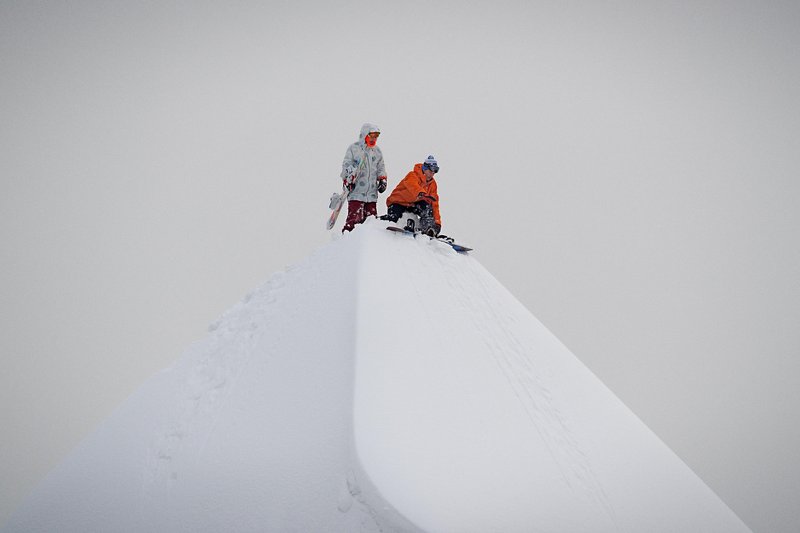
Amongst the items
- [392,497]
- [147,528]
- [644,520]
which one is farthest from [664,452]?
[147,528]

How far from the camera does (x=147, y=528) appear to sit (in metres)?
6.40

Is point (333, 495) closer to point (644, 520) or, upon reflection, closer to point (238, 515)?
point (238, 515)

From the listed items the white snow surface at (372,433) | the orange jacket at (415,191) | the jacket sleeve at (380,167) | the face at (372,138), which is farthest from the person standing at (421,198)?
the face at (372,138)

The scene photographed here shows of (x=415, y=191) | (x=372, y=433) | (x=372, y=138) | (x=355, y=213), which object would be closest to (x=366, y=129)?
(x=372, y=138)

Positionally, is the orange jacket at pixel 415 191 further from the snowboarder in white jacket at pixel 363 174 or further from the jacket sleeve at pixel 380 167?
A: the jacket sleeve at pixel 380 167

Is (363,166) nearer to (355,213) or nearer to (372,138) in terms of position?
(372,138)

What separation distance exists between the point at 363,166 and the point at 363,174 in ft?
0.57

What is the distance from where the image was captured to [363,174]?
12180 mm

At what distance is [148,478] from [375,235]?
539cm

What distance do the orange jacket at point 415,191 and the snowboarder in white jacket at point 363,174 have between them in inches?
47.0

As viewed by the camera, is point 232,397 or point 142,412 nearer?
point 232,397

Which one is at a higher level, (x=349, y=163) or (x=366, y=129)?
(x=366, y=129)

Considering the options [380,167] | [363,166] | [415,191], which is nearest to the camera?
[415,191]

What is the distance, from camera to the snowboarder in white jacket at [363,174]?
12117 millimetres
